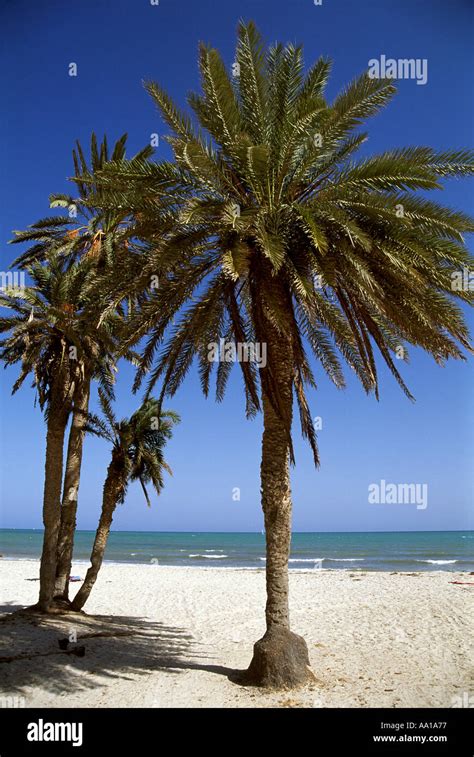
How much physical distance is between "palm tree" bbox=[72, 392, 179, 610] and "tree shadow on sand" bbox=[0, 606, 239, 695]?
175 centimetres

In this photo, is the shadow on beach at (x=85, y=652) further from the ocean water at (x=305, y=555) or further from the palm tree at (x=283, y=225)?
the ocean water at (x=305, y=555)

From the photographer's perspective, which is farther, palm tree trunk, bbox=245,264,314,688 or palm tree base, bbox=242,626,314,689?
palm tree trunk, bbox=245,264,314,688

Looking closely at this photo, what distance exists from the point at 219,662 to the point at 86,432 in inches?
294

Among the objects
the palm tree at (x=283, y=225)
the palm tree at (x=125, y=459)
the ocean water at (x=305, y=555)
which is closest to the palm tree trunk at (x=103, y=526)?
the palm tree at (x=125, y=459)

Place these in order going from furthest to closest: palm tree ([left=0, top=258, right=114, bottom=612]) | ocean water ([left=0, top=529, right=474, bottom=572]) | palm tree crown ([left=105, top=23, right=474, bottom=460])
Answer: ocean water ([left=0, top=529, right=474, bottom=572]) → palm tree ([left=0, top=258, right=114, bottom=612]) → palm tree crown ([left=105, top=23, right=474, bottom=460])

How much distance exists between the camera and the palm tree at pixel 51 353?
1452 cm

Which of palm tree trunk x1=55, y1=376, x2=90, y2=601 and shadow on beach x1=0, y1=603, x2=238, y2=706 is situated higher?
palm tree trunk x1=55, y1=376, x2=90, y2=601

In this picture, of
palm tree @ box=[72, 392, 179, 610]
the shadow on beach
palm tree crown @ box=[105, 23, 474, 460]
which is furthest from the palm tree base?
palm tree @ box=[72, 392, 179, 610]

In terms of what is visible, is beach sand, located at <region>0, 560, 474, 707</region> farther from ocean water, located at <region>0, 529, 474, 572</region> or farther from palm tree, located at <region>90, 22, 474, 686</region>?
ocean water, located at <region>0, 529, 474, 572</region>

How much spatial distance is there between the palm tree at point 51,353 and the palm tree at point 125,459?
0.99m

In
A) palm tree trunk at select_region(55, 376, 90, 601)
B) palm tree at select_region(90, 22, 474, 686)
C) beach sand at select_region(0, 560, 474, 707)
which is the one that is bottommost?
beach sand at select_region(0, 560, 474, 707)

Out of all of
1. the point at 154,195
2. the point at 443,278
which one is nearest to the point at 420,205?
the point at 443,278

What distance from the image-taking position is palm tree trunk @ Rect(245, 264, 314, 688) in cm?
898

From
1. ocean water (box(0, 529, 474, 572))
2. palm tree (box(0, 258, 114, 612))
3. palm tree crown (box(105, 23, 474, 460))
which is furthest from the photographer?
ocean water (box(0, 529, 474, 572))
